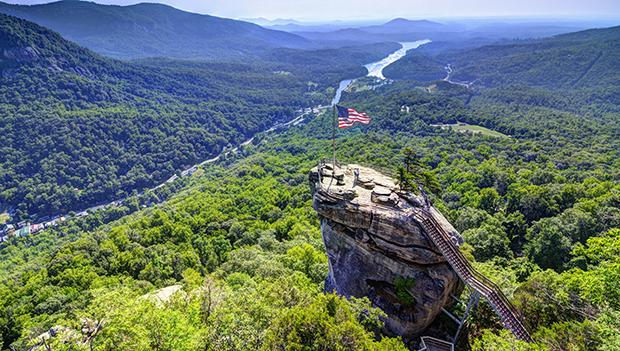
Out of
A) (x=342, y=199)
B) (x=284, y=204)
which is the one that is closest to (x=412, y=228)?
(x=342, y=199)

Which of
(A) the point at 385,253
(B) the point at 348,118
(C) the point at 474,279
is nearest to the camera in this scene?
(C) the point at 474,279

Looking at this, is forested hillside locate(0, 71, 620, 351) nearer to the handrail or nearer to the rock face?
the handrail

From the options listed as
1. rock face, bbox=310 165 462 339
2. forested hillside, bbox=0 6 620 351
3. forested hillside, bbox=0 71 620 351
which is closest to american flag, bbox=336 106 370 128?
rock face, bbox=310 165 462 339

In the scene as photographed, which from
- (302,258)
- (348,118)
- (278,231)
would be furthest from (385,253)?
(278,231)

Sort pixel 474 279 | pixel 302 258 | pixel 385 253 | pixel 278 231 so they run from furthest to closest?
pixel 278 231 < pixel 302 258 < pixel 385 253 < pixel 474 279

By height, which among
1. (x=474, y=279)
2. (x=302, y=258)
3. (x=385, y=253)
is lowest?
(x=302, y=258)

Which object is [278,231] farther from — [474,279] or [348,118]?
[474,279]

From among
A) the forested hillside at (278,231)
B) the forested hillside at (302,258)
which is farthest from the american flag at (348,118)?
the forested hillside at (302,258)

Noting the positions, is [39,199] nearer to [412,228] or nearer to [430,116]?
[412,228]
